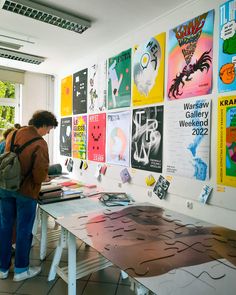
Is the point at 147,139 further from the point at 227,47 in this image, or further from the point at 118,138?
the point at 227,47

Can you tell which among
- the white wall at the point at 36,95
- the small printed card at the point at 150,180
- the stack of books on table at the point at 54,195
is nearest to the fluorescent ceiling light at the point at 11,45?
the white wall at the point at 36,95

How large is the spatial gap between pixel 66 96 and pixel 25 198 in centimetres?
250

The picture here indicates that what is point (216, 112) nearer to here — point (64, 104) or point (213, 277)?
point (213, 277)

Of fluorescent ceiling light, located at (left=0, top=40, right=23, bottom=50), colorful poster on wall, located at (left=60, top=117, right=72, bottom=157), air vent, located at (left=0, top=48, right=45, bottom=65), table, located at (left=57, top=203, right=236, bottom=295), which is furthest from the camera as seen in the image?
colorful poster on wall, located at (left=60, top=117, right=72, bottom=157)

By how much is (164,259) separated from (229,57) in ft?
4.81

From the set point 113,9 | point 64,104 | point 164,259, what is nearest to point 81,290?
point 164,259

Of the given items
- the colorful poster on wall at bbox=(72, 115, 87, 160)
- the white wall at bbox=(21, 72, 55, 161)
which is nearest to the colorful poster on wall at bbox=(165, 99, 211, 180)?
the colorful poster on wall at bbox=(72, 115, 87, 160)

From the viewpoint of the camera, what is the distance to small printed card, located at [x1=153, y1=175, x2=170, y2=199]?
2409 mm

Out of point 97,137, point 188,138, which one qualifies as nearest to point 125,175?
point 97,137

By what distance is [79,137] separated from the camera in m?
3.91

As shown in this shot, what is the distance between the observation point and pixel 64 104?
438 centimetres

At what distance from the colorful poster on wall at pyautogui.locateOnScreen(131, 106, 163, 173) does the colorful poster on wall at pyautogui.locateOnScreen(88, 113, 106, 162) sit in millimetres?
634

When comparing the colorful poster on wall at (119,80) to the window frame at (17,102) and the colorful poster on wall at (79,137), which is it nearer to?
the colorful poster on wall at (79,137)

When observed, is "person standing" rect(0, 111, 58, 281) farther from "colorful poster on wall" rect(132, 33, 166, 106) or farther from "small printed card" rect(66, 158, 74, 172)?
"small printed card" rect(66, 158, 74, 172)
